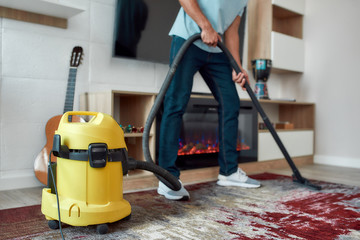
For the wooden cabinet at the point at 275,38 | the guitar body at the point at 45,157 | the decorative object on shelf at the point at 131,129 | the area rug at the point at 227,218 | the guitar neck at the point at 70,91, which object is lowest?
the area rug at the point at 227,218

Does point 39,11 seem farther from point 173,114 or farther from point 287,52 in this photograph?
point 287,52

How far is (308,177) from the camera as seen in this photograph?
8.38ft

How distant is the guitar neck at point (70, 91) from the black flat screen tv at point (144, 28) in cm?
33

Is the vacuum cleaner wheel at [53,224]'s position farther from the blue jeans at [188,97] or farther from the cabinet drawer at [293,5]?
the cabinet drawer at [293,5]

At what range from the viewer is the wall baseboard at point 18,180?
2.02m

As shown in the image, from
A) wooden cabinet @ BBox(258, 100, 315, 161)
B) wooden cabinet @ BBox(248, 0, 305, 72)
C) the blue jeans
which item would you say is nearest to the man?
the blue jeans

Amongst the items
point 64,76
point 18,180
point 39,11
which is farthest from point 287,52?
point 18,180

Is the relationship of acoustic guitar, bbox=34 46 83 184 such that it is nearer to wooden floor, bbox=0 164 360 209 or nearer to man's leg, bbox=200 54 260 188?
wooden floor, bbox=0 164 360 209

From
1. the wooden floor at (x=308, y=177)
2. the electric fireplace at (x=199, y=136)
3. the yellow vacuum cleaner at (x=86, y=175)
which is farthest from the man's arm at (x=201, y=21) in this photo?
the wooden floor at (x=308, y=177)

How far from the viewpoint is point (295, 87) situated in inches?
146

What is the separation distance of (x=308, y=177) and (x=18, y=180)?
1.98 meters

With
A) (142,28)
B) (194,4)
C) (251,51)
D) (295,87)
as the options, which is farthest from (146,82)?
(295,87)

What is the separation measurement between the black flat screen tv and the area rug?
41.9 inches

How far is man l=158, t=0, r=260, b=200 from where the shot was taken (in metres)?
1.81
